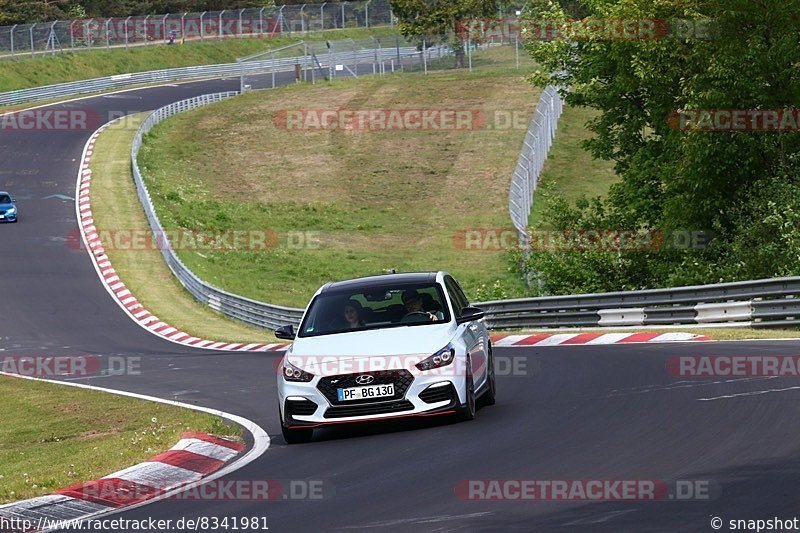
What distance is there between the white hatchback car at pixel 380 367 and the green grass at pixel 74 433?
4.40 ft

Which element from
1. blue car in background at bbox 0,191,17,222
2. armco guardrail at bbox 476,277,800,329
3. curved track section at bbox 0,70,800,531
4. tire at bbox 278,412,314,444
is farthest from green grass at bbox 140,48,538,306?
tire at bbox 278,412,314,444

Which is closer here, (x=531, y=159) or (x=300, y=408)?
(x=300, y=408)

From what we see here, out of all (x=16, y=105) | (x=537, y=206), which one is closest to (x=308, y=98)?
(x=16, y=105)

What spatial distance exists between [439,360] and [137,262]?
1319 inches

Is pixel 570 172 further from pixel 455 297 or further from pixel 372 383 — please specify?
pixel 372 383

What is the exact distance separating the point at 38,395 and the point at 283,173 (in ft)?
137

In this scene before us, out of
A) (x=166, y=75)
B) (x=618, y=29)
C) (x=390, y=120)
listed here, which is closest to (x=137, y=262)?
(x=618, y=29)

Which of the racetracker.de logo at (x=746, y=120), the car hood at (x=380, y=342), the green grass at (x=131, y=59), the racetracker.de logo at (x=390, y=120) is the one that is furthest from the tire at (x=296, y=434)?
A: the green grass at (x=131, y=59)

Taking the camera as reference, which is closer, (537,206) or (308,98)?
(537,206)

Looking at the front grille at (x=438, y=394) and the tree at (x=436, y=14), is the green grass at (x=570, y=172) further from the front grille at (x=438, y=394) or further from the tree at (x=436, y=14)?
the front grille at (x=438, y=394)

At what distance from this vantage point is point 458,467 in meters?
10.4

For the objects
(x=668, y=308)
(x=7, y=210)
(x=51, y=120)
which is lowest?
(x=7, y=210)

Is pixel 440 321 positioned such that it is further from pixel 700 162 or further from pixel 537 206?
pixel 537 206

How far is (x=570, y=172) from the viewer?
5859cm
